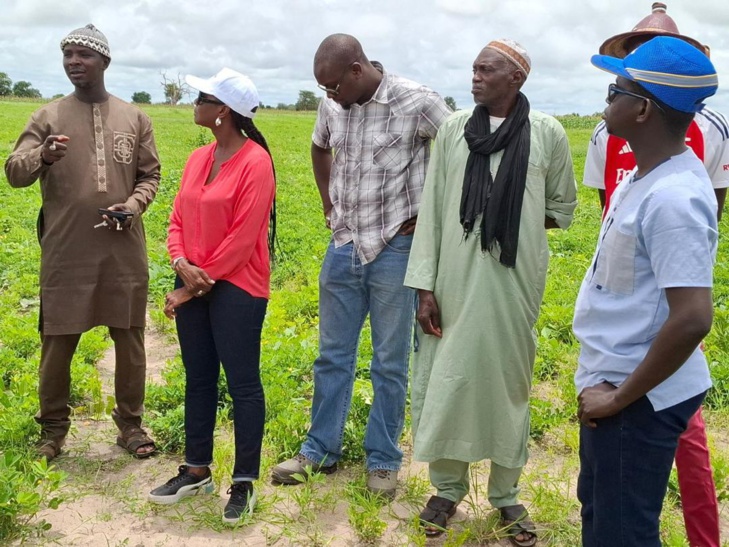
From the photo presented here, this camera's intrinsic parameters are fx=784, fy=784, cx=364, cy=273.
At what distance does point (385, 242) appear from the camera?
12.6ft

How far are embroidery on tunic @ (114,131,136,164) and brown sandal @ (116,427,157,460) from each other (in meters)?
1.49

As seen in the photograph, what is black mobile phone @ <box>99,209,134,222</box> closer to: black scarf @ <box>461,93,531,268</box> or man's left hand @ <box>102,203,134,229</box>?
man's left hand @ <box>102,203,134,229</box>

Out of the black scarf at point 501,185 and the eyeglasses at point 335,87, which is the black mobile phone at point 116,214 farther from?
the black scarf at point 501,185

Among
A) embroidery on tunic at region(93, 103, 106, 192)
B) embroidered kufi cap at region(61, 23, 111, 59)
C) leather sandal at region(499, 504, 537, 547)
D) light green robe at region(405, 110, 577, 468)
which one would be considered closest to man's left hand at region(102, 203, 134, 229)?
embroidery on tunic at region(93, 103, 106, 192)

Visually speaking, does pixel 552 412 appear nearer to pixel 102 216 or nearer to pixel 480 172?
pixel 480 172

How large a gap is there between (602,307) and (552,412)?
2765mm

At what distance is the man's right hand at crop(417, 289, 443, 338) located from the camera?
3.52m

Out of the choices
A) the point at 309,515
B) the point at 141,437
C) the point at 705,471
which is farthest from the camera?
the point at 141,437

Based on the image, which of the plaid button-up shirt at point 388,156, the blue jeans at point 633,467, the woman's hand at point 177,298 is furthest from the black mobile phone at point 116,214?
the blue jeans at point 633,467

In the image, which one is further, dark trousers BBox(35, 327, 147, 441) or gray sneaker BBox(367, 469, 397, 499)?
dark trousers BBox(35, 327, 147, 441)

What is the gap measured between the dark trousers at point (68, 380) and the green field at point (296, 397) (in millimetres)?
121

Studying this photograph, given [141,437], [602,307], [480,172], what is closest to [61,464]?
[141,437]

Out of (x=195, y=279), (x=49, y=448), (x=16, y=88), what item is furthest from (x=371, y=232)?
(x=16, y=88)

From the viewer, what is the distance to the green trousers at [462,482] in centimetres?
358
